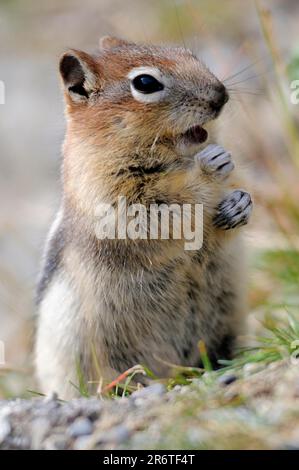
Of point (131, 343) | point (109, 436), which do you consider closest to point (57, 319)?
point (131, 343)

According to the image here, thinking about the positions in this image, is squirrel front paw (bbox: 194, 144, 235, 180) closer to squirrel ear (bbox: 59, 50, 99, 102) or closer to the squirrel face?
the squirrel face

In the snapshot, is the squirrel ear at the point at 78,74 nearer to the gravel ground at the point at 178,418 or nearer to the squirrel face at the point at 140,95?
A: the squirrel face at the point at 140,95

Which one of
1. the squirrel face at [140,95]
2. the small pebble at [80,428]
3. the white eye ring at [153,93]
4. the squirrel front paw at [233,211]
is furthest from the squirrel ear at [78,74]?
the small pebble at [80,428]

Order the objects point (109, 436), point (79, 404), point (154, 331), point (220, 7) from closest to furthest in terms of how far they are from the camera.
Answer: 1. point (109, 436)
2. point (79, 404)
3. point (154, 331)
4. point (220, 7)

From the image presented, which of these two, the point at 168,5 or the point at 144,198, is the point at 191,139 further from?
the point at 168,5

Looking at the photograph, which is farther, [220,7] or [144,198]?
[220,7]

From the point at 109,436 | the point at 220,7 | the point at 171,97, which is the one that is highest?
the point at 220,7

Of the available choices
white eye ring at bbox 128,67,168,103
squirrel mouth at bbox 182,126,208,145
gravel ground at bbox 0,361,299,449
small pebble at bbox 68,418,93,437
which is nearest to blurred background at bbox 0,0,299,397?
squirrel mouth at bbox 182,126,208,145
